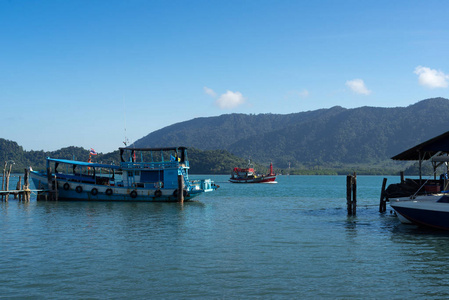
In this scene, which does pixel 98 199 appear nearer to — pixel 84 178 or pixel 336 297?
pixel 84 178

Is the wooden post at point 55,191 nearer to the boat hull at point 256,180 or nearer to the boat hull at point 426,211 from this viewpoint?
the boat hull at point 426,211

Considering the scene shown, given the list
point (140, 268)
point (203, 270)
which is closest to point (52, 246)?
point (140, 268)

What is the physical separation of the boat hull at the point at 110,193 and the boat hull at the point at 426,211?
2831cm

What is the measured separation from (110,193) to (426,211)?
36231mm

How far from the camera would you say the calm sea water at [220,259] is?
17.1 meters

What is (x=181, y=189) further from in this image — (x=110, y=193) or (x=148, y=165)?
(x=110, y=193)

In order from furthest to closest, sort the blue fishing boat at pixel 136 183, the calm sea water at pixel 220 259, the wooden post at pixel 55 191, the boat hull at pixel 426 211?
the wooden post at pixel 55 191 < the blue fishing boat at pixel 136 183 < the boat hull at pixel 426 211 < the calm sea water at pixel 220 259

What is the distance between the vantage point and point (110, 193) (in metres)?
54.6

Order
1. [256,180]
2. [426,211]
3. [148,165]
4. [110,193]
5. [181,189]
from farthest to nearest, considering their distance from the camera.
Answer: [256,180]
[148,165]
[110,193]
[181,189]
[426,211]

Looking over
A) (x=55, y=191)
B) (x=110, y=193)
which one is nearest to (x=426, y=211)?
(x=110, y=193)

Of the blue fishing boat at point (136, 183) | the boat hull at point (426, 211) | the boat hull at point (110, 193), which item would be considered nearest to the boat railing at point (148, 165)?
the blue fishing boat at point (136, 183)

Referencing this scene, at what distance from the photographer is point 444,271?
19.9 m

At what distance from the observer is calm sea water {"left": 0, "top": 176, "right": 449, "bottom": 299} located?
17.1m

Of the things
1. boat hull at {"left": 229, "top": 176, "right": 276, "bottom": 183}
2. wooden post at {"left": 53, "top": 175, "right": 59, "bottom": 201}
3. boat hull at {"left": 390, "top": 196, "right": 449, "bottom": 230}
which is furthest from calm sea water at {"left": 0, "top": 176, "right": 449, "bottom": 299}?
boat hull at {"left": 229, "top": 176, "right": 276, "bottom": 183}
